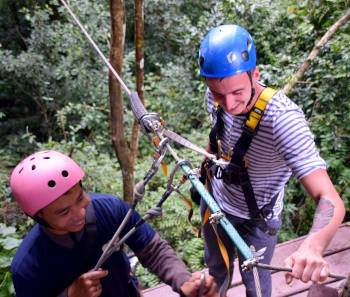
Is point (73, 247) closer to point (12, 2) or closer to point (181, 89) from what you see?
point (181, 89)

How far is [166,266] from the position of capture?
5.03 feet

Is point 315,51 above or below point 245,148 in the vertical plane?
above

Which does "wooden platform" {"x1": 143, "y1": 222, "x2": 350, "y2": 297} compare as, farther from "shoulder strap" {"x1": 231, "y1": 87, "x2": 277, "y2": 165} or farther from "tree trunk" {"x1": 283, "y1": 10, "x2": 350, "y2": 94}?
"tree trunk" {"x1": 283, "y1": 10, "x2": 350, "y2": 94}

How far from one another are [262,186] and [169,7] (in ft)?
22.1

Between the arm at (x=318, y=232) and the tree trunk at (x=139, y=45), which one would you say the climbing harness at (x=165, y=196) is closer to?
the arm at (x=318, y=232)

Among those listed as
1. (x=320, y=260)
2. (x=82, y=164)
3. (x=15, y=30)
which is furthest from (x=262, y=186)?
(x=15, y=30)

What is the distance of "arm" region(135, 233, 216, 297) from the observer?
1396mm

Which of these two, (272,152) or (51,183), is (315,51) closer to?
(272,152)

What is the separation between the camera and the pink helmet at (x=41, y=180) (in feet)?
4.37

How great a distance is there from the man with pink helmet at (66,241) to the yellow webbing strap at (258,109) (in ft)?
2.31

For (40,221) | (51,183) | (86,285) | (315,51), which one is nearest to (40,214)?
(40,221)

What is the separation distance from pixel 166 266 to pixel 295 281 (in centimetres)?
144

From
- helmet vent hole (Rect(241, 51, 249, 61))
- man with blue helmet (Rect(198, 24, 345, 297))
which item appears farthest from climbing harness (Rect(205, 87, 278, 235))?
helmet vent hole (Rect(241, 51, 249, 61))

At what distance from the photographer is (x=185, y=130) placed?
596 centimetres
